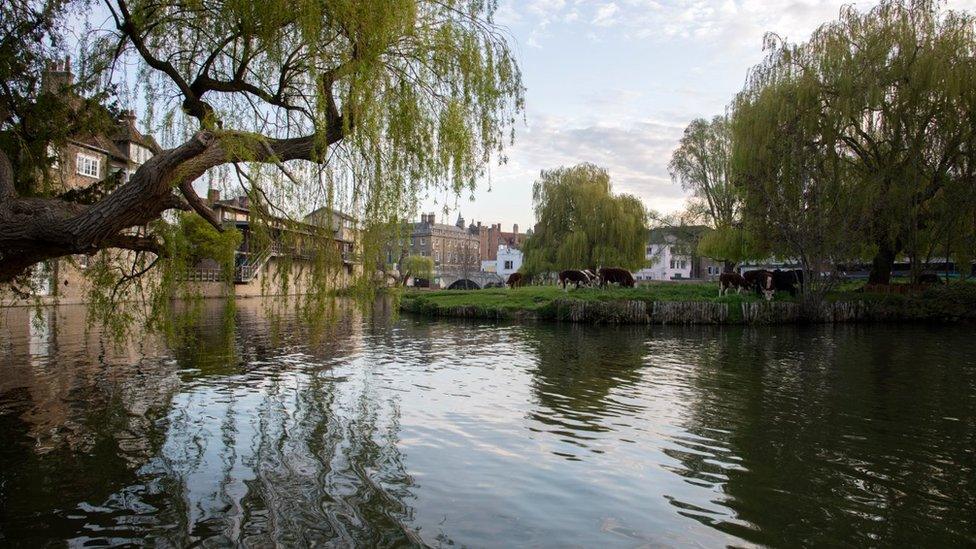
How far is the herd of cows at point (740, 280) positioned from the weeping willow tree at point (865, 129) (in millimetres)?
3327

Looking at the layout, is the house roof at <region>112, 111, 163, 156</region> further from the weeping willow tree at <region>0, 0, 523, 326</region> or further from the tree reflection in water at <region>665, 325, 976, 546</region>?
the tree reflection in water at <region>665, 325, 976, 546</region>

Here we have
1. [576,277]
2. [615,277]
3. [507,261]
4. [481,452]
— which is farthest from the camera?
[507,261]

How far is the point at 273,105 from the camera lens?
9461 millimetres

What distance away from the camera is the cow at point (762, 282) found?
1273 inches

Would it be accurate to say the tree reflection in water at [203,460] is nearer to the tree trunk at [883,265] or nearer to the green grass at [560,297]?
the green grass at [560,297]

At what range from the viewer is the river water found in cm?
567

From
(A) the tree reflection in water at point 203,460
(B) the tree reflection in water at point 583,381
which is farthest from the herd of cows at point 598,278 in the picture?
(A) the tree reflection in water at point 203,460

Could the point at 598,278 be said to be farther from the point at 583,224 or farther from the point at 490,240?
the point at 490,240

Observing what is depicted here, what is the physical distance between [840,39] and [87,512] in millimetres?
31955

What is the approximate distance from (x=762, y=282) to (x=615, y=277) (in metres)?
9.23

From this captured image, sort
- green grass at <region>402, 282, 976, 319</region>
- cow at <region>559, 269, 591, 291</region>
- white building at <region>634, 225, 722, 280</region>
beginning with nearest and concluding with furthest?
green grass at <region>402, 282, 976, 319</region> < cow at <region>559, 269, 591, 291</region> < white building at <region>634, 225, 722, 280</region>

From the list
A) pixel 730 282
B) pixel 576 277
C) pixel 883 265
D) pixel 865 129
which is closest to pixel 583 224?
pixel 576 277

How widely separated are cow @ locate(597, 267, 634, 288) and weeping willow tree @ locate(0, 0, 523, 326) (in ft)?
100

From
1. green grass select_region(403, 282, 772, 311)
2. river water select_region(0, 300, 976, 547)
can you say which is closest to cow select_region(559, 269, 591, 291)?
green grass select_region(403, 282, 772, 311)
